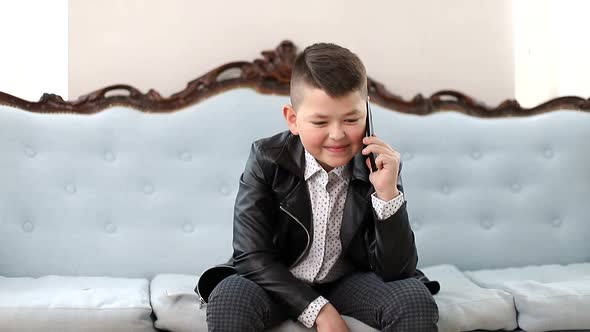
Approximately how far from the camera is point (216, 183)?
2457 millimetres

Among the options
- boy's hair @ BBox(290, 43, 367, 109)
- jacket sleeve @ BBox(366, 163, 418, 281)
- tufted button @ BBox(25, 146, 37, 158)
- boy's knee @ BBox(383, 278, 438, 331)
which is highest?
boy's hair @ BBox(290, 43, 367, 109)

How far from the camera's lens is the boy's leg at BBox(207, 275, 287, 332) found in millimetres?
1648

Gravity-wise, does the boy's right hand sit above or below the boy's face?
below

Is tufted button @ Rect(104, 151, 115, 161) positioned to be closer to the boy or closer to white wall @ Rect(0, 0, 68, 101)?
white wall @ Rect(0, 0, 68, 101)

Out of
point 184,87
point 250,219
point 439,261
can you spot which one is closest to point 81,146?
point 184,87

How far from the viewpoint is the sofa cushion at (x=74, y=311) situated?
6.09ft

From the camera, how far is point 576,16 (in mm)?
2928

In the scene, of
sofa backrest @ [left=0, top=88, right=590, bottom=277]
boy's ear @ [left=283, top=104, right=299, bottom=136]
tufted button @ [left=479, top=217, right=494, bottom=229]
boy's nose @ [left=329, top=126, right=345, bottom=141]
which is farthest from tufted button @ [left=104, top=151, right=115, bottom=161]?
tufted button @ [left=479, top=217, right=494, bottom=229]

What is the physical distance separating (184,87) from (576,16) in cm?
144

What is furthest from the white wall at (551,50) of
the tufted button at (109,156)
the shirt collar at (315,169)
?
the tufted button at (109,156)

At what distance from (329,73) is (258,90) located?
80cm

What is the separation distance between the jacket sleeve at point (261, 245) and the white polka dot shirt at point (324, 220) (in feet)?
0.29

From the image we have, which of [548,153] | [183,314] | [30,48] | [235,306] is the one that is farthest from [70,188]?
[548,153]

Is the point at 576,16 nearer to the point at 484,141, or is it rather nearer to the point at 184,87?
the point at 484,141
